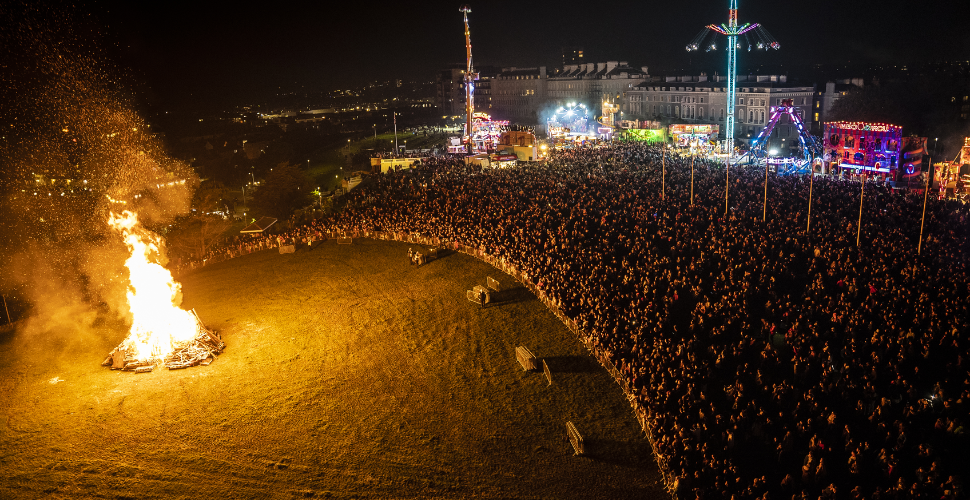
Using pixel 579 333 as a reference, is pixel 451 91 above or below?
above

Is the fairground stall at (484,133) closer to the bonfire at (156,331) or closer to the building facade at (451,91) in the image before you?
the bonfire at (156,331)

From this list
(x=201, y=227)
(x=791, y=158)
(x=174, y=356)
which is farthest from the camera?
(x=791, y=158)

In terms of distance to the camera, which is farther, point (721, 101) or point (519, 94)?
point (519, 94)

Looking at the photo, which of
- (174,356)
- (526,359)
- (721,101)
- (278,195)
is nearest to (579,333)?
(526,359)

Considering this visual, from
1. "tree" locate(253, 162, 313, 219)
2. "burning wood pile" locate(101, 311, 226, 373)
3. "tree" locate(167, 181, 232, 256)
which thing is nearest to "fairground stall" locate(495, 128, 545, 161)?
"tree" locate(253, 162, 313, 219)

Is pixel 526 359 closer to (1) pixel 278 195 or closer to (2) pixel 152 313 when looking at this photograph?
(2) pixel 152 313

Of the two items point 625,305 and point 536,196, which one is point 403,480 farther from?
point 536,196

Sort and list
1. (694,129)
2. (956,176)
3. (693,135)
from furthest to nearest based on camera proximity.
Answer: (694,129) → (693,135) → (956,176)
